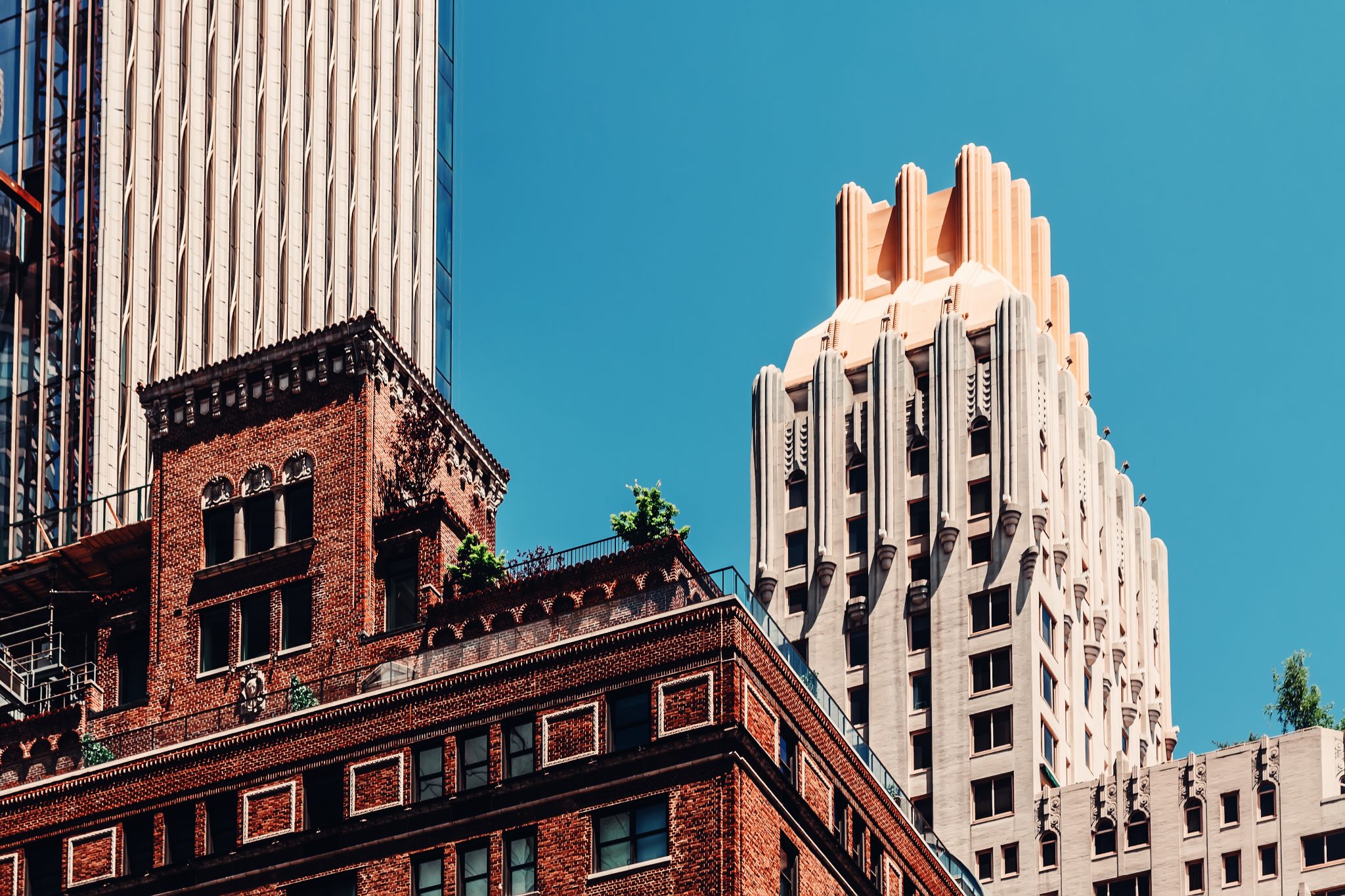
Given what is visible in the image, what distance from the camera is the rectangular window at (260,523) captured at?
8712cm

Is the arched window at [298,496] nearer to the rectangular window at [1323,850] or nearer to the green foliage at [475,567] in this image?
the green foliage at [475,567]

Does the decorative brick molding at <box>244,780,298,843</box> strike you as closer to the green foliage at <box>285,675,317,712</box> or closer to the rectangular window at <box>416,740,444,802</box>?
the green foliage at <box>285,675,317,712</box>

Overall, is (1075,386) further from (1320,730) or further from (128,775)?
(128,775)

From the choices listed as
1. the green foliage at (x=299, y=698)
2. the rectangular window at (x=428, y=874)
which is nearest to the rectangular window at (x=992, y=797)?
the green foliage at (x=299, y=698)

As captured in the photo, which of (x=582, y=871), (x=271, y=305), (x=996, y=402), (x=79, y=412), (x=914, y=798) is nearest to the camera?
(x=582, y=871)

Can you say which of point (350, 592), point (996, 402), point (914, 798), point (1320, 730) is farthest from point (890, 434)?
point (350, 592)

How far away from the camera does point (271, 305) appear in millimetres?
138750

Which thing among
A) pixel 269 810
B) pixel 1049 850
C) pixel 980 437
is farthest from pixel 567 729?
pixel 980 437

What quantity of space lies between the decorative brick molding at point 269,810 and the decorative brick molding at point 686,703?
376 inches

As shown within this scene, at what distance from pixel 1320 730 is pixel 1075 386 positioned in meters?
39.9

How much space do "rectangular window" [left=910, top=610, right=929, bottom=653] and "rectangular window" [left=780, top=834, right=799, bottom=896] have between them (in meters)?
81.9

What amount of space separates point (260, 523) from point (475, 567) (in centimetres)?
635

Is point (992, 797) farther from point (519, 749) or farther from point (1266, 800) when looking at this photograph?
point (519, 749)

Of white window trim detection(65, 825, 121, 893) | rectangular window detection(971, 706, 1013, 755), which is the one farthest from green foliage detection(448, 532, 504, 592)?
rectangular window detection(971, 706, 1013, 755)
